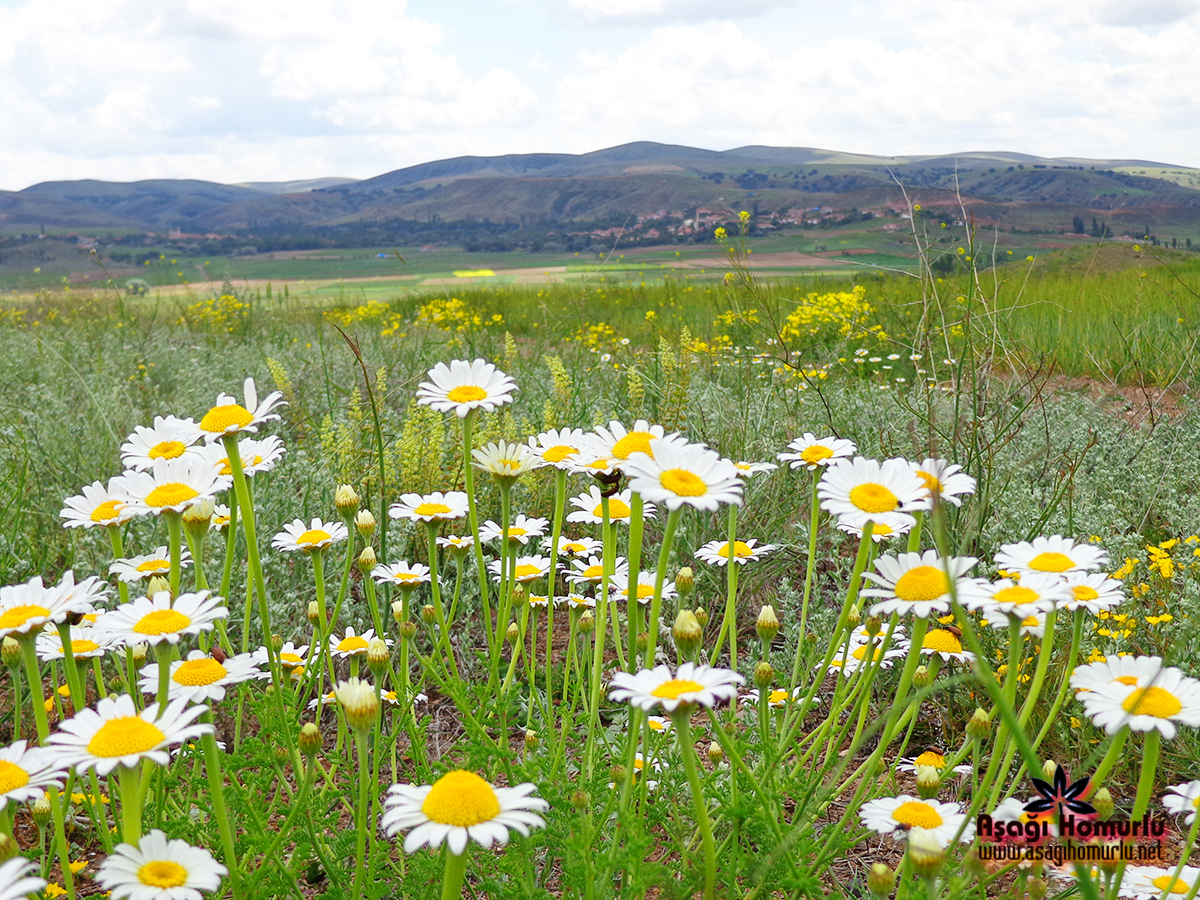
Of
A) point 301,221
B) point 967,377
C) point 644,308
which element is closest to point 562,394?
point 967,377

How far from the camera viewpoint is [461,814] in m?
0.85

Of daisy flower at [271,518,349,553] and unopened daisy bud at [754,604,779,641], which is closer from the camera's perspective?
unopened daisy bud at [754,604,779,641]

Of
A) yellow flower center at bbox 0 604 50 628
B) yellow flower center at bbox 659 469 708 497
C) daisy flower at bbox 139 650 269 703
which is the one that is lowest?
daisy flower at bbox 139 650 269 703

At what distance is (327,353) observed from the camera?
6.05 metres

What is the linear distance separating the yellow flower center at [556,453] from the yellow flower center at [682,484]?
0.36 metres

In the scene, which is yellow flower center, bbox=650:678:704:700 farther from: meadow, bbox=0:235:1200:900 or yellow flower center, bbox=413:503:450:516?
yellow flower center, bbox=413:503:450:516

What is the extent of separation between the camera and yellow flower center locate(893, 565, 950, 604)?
1.06m

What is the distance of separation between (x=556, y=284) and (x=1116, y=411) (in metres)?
8.30

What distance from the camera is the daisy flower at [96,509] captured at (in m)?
1.40

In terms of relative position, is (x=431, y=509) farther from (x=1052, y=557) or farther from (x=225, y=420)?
(x=1052, y=557)

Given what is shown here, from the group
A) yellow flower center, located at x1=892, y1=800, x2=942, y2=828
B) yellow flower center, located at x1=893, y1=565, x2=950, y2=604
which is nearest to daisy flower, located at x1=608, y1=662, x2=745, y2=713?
yellow flower center, located at x1=893, y1=565, x2=950, y2=604

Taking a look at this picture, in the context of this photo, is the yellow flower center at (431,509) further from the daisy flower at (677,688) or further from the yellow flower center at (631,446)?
the daisy flower at (677,688)

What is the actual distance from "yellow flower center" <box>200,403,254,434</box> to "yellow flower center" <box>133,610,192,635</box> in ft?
0.87

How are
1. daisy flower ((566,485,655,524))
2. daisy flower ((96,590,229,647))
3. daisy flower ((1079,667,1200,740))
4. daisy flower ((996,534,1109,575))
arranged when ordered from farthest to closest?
daisy flower ((566,485,655,524)), daisy flower ((996,534,1109,575)), daisy flower ((96,590,229,647)), daisy flower ((1079,667,1200,740))
